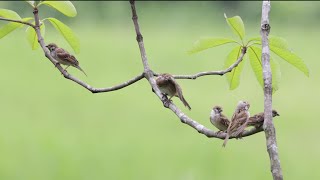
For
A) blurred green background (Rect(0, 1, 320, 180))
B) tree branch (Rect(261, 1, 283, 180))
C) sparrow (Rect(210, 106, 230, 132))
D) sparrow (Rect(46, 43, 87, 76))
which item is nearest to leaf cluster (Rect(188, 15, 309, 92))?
sparrow (Rect(210, 106, 230, 132))

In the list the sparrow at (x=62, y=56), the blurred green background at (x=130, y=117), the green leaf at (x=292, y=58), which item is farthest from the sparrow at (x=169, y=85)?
the blurred green background at (x=130, y=117)

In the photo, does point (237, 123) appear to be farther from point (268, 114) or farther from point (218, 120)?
point (218, 120)

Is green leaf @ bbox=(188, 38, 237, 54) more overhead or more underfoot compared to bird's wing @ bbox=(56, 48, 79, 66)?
more underfoot

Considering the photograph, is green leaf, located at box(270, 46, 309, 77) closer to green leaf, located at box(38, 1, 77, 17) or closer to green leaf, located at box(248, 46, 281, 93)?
green leaf, located at box(248, 46, 281, 93)

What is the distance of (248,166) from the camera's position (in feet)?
14.9

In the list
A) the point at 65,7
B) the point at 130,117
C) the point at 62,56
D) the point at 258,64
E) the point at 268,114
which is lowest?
the point at 268,114

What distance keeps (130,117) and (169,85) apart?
457 centimetres

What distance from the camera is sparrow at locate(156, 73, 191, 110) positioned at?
1144mm

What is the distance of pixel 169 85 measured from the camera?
1.18 metres

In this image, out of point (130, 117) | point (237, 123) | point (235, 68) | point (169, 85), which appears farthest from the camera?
point (130, 117)

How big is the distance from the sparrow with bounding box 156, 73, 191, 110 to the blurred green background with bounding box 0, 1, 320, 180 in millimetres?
2296

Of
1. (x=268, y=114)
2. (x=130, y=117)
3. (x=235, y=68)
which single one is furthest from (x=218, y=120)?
(x=130, y=117)

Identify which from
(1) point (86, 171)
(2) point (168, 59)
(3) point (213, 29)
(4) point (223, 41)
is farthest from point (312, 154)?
(3) point (213, 29)

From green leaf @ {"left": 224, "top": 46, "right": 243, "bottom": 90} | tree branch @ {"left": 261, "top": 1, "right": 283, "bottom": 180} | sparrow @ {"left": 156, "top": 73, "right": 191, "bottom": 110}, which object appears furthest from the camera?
green leaf @ {"left": 224, "top": 46, "right": 243, "bottom": 90}
